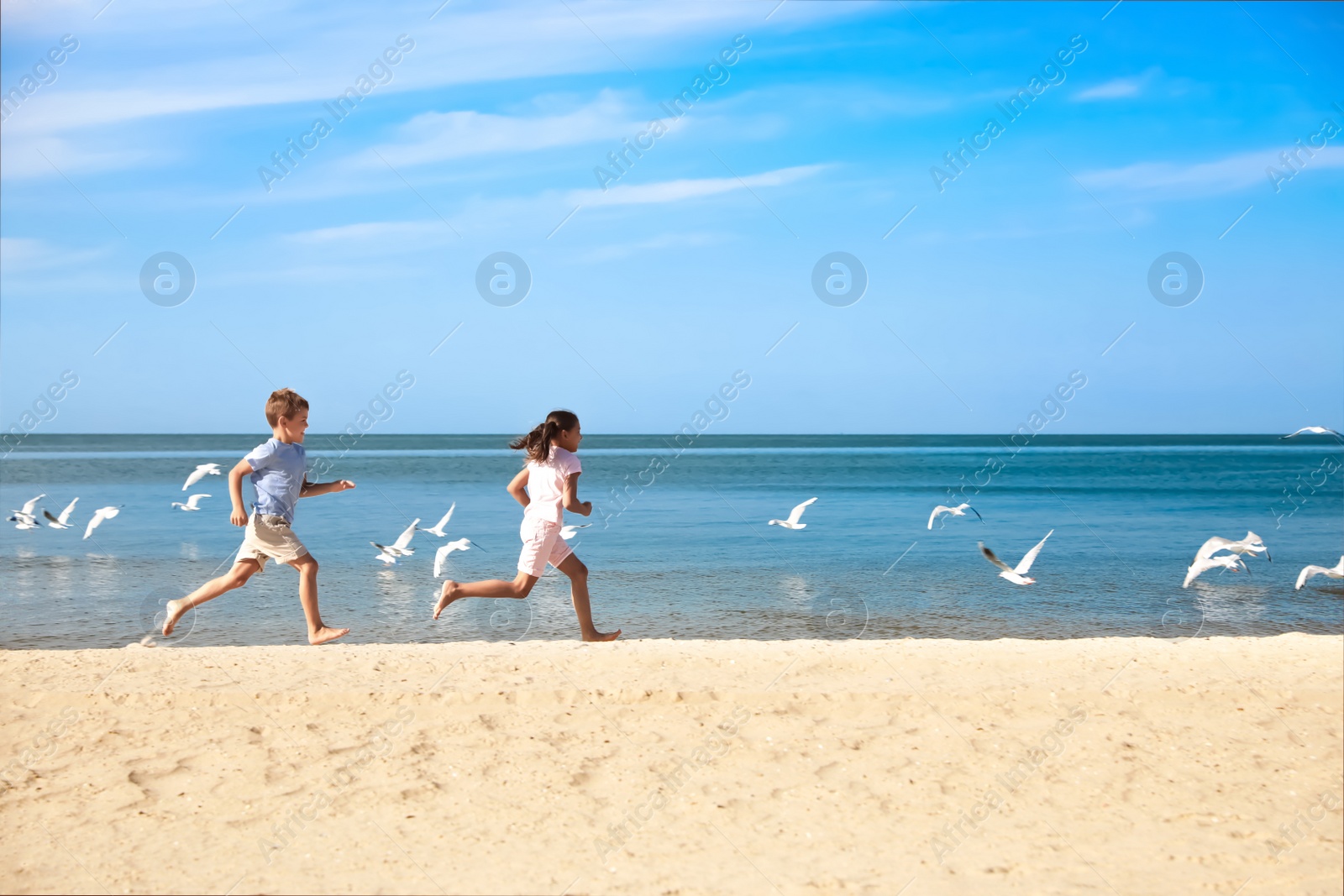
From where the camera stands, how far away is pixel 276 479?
6527 millimetres

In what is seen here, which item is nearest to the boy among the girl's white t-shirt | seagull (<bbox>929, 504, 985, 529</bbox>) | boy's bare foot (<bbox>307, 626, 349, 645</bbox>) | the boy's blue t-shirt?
the boy's blue t-shirt

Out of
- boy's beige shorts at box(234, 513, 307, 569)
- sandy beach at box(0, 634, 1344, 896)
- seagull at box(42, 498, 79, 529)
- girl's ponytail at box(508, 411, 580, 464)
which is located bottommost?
sandy beach at box(0, 634, 1344, 896)

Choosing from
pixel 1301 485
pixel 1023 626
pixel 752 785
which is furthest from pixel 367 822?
pixel 1301 485

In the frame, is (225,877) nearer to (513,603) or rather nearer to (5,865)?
(5,865)

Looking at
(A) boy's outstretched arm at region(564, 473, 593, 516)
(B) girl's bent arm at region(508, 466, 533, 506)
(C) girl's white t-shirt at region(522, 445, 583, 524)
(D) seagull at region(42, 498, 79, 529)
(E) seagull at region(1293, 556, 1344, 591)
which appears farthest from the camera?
(D) seagull at region(42, 498, 79, 529)

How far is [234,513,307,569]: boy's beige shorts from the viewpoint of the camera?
6.49 metres

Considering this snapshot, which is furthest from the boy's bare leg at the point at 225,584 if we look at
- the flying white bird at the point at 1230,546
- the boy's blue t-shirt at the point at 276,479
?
the flying white bird at the point at 1230,546

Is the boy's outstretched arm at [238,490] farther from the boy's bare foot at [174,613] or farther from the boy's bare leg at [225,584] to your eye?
the boy's bare foot at [174,613]

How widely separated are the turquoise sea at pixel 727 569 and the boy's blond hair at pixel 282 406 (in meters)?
3.06

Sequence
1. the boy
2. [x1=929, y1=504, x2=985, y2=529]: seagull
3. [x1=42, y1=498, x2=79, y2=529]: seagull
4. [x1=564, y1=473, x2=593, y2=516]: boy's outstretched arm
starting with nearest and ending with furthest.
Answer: the boy, [x1=564, y1=473, x2=593, y2=516]: boy's outstretched arm, [x1=929, y1=504, x2=985, y2=529]: seagull, [x1=42, y1=498, x2=79, y2=529]: seagull

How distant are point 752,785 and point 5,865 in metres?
3.11

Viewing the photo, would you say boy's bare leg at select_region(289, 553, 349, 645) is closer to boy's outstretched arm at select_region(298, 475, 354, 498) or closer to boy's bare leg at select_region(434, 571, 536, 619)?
boy's outstretched arm at select_region(298, 475, 354, 498)

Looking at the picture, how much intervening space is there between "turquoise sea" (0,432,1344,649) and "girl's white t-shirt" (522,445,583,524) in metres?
2.70

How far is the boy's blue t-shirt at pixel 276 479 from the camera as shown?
6492 mm
